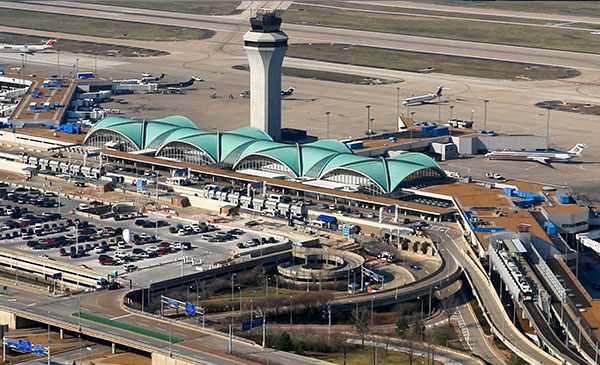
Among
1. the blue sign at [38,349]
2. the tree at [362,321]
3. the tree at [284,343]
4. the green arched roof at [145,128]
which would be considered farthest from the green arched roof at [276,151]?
the blue sign at [38,349]

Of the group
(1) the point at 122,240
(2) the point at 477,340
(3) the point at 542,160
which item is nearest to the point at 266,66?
(3) the point at 542,160

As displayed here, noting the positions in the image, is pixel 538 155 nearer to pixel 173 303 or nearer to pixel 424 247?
pixel 424 247

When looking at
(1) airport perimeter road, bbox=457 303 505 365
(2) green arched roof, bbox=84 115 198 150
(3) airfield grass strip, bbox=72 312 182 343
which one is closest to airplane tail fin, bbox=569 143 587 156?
(2) green arched roof, bbox=84 115 198 150

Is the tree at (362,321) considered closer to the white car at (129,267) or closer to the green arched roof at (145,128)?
the white car at (129,267)

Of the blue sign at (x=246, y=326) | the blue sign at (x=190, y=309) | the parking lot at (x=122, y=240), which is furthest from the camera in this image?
the parking lot at (x=122, y=240)

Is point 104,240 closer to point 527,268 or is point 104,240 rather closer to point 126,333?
point 126,333

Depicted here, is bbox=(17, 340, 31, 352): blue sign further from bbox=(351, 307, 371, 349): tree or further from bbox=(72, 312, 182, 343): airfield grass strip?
bbox=(351, 307, 371, 349): tree

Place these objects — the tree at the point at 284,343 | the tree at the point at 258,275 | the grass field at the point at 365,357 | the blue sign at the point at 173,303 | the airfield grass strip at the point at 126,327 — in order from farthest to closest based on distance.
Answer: the tree at the point at 258,275 < the blue sign at the point at 173,303 < the airfield grass strip at the point at 126,327 < the tree at the point at 284,343 < the grass field at the point at 365,357

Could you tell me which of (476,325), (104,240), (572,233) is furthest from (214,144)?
(476,325)
